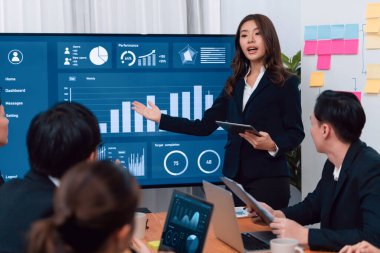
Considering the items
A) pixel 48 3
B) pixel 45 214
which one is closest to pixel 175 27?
pixel 48 3

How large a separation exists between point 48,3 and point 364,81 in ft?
6.76

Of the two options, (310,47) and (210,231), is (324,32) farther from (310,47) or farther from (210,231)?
(210,231)

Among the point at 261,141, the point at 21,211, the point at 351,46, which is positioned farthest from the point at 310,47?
the point at 21,211

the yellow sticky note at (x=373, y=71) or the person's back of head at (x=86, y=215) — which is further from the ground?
the yellow sticky note at (x=373, y=71)

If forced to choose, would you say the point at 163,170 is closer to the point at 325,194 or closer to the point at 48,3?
the point at 48,3

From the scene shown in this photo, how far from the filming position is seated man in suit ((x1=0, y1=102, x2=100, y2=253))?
181 cm

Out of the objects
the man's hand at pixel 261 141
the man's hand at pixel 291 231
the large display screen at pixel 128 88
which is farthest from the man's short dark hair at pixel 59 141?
the large display screen at pixel 128 88

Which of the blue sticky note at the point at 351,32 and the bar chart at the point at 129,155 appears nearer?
the blue sticky note at the point at 351,32

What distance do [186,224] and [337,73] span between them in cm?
208

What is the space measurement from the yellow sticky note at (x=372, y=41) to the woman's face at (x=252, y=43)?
624 mm

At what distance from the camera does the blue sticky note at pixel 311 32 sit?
4.03m

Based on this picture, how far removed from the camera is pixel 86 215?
50.9 inches

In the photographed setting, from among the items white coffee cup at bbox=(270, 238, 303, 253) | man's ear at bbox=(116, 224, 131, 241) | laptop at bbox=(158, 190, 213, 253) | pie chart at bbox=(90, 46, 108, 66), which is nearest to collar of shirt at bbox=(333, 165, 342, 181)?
white coffee cup at bbox=(270, 238, 303, 253)

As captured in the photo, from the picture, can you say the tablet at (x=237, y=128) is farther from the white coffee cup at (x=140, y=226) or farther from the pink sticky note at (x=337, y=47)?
the pink sticky note at (x=337, y=47)
